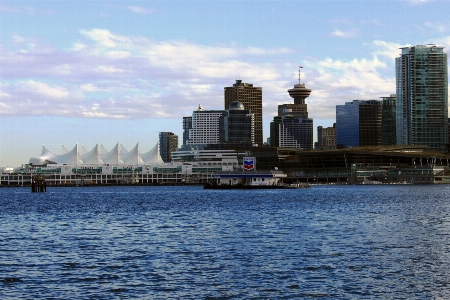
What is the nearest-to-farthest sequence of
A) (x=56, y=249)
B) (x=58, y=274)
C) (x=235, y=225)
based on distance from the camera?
1. (x=58, y=274)
2. (x=56, y=249)
3. (x=235, y=225)

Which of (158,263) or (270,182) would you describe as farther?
(270,182)

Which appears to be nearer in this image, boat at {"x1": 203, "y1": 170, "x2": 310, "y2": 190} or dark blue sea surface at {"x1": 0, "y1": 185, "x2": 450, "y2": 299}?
dark blue sea surface at {"x1": 0, "y1": 185, "x2": 450, "y2": 299}

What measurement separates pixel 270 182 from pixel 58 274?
467ft

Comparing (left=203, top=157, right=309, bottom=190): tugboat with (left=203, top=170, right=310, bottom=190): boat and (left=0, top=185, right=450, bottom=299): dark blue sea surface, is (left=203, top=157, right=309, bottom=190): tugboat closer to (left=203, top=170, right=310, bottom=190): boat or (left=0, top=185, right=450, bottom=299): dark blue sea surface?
(left=203, top=170, right=310, bottom=190): boat

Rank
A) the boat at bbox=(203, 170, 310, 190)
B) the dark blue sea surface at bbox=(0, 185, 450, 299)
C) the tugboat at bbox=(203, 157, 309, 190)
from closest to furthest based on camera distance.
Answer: the dark blue sea surface at bbox=(0, 185, 450, 299)
the boat at bbox=(203, 170, 310, 190)
the tugboat at bbox=(203, 157, 309, 190)

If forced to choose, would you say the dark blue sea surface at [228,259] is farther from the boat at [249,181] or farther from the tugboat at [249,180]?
the tugboat at [249,180]

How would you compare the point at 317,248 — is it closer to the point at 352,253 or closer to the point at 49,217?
the point at 352,253

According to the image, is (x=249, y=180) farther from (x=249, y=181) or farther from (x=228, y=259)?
(x=228, y=259)

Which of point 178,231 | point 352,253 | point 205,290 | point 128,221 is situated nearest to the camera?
point 205,290

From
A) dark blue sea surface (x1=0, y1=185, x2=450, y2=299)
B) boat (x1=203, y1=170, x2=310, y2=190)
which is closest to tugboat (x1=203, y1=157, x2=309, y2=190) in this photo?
boat (x1=203, y1=170, x2=310, y2=190)

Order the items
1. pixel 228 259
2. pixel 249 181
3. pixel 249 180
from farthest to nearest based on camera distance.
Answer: pixel 249 180, pixel 249 181, pixel 228 259

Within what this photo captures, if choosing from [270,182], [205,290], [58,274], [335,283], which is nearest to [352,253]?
[335,283]

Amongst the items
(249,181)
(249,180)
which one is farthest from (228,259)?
(249,180)

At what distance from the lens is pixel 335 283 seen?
114ft
